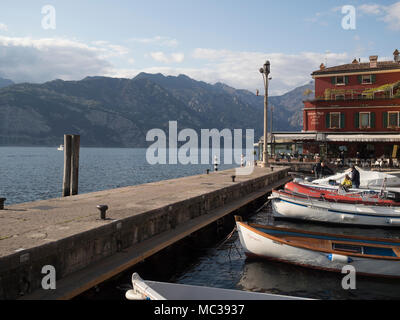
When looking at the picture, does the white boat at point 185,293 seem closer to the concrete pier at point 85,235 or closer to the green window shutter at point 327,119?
the concrete pier at point 85,235

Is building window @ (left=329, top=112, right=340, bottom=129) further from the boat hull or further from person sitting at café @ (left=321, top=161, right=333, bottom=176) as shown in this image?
the boat hull

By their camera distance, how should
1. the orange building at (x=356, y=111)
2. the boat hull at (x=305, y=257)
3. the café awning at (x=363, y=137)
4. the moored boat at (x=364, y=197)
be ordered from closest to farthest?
the boat hull at (x=305, y=257) < the moored boat at (x=364, y=197) < the café awning at (x=363, y=137) < the orange building at (x=356, y=111)

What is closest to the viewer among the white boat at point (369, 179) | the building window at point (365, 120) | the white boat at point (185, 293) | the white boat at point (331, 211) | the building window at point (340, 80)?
the white boat at point (185, 293)

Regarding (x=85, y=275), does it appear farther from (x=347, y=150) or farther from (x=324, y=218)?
(x=347, y=150)

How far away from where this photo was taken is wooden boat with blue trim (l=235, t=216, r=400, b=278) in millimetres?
10430

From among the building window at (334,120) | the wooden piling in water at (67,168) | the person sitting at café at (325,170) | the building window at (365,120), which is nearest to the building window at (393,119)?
the building window at (365,120)

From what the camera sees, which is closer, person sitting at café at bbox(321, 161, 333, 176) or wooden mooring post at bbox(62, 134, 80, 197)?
wooden mooring post at bbox(62, 134, 80, 197)

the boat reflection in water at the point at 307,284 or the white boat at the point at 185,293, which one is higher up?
the white boat at the point at 185,293

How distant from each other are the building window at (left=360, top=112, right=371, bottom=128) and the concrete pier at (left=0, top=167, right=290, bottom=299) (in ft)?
114

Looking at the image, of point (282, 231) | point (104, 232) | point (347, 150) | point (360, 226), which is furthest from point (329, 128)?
point (104, 232)

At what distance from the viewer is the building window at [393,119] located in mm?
44156

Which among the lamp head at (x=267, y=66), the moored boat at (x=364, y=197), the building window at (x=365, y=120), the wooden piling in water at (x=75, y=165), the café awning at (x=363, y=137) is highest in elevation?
the lamp head at (x=267, y=66)

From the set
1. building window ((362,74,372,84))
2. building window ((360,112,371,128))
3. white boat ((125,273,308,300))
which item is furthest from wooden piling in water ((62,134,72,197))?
building window ((362,74,372,84))

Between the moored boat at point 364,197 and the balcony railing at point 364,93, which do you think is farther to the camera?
the balcony railing at point 364,93
